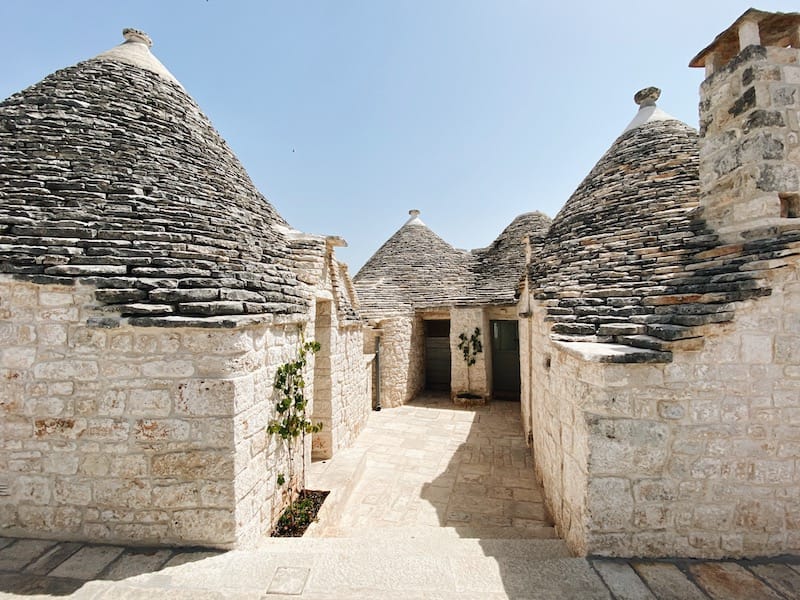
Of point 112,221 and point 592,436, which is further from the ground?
point 112,221

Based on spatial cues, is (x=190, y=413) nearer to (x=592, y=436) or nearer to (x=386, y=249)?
(x=592, y=436)

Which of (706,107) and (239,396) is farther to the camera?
(706,107)

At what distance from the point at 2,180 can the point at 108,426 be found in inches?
116

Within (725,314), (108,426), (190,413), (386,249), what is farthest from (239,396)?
(386,249)

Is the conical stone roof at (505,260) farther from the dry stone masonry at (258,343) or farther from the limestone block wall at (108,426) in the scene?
the limestone block wall at (108,426)

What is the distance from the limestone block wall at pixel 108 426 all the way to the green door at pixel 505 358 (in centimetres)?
928

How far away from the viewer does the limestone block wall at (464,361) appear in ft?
33.5

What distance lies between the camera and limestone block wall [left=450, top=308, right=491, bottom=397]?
1020cm

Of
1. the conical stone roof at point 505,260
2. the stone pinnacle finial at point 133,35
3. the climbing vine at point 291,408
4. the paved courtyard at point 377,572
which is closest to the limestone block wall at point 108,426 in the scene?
the paved courtyard at point 377,572

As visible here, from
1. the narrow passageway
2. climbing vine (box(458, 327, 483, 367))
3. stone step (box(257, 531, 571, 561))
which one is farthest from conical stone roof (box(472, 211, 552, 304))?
stone step (box(257, 531, 571, 561))

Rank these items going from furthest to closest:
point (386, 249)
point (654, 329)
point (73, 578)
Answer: point (386, 249)
point (654, 329)
point (73, 578)

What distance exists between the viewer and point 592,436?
116 inches

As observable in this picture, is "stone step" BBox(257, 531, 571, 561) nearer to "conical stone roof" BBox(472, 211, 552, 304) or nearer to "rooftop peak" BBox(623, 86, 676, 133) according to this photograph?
"rooftop peak" BBox(623, 86, 676, 133)

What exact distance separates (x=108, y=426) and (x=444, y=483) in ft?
14.8
